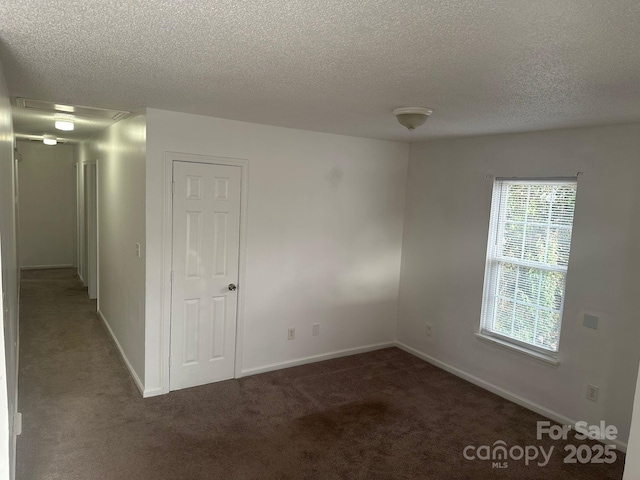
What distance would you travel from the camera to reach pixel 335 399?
3.85 m

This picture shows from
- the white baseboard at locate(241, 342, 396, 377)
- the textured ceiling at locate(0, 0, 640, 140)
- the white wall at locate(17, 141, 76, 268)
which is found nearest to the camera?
the textured ceiling at locate(0, 0, 640, 140)

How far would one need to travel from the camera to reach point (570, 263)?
3.53m

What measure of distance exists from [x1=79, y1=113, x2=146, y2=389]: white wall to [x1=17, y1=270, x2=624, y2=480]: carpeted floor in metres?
0.37

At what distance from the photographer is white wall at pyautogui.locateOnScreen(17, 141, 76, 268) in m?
8.23

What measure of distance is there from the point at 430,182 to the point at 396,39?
10.4 ft

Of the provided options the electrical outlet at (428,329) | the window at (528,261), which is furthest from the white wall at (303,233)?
the window at (528,261)

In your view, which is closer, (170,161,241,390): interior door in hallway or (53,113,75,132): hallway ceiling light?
(170,161,241,390): interior door in hallway

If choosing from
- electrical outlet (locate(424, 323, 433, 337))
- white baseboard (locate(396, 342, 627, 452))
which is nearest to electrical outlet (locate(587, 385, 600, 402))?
white baseboard (locate(396, 342, 627, 452))

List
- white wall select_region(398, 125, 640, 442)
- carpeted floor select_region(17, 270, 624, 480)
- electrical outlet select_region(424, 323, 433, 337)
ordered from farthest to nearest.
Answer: electrical outlet select_region(424, 323, 433, 337) < white wall select_region(398, 125, 640, 442) < carpeted floor select_region(17, 270, 624, 480)

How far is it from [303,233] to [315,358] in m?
1.34

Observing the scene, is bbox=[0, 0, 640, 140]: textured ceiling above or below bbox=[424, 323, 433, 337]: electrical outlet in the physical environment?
above

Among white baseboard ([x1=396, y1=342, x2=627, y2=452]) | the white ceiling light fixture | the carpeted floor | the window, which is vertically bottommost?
the carpeted floor

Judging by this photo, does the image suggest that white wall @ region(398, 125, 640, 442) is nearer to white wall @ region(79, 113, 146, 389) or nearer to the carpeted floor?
the carpeted floor

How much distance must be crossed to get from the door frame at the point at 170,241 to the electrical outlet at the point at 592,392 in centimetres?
294
